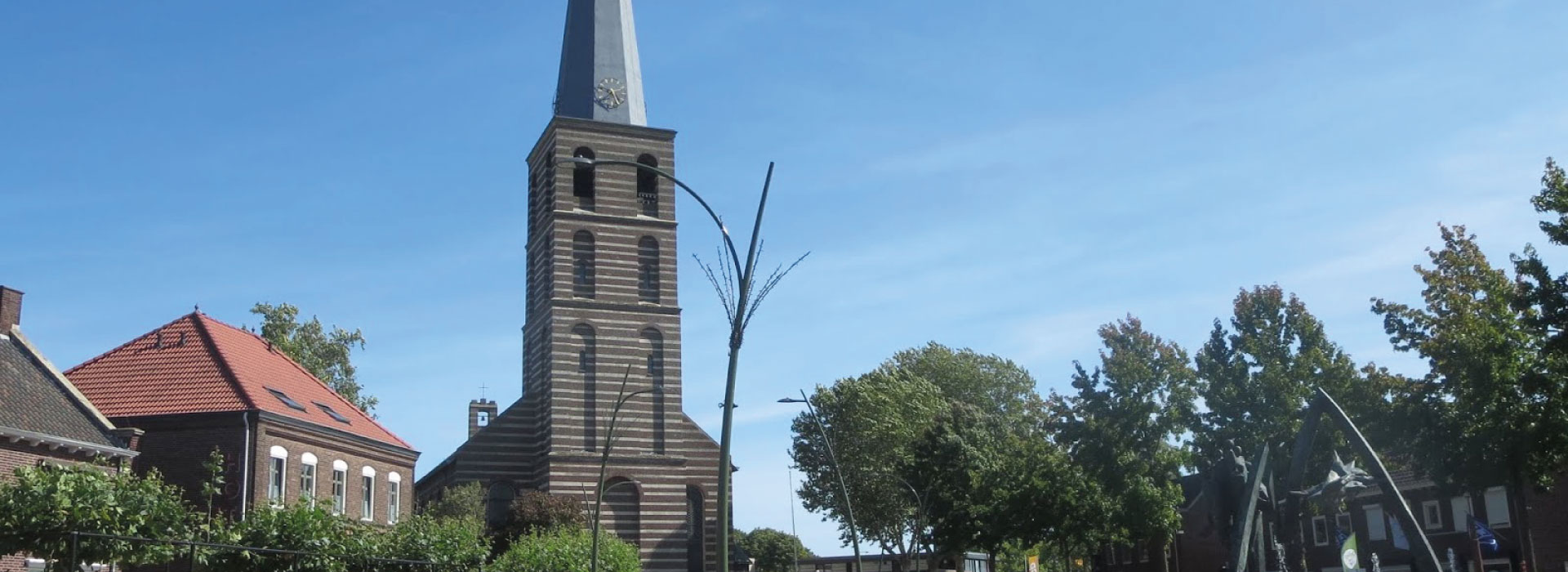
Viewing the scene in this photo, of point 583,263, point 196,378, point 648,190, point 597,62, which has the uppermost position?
point 597,62

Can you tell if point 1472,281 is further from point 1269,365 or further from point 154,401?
point 154,401

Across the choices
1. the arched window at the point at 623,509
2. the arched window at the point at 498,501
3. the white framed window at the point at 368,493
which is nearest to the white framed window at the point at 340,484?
the white framed window at the point at 368,493

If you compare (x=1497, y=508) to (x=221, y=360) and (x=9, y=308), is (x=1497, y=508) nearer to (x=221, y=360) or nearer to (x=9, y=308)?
(x=221, y=360)

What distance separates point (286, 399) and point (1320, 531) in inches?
1692

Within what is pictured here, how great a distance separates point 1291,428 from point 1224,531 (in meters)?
15.1

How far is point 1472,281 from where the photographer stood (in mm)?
35344

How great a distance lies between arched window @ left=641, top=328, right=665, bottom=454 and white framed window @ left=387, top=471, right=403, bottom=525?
1828cm

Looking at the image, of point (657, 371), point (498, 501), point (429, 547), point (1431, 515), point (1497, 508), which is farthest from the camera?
point (657, 371)

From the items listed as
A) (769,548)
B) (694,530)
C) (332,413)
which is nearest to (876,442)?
(694,530)

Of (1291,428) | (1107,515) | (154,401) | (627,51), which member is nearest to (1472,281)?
(1291,428)

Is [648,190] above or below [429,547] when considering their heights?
above

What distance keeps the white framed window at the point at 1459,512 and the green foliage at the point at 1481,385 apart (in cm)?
1570

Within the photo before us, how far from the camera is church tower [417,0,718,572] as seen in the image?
2484 inches

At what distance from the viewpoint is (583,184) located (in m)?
66.6
